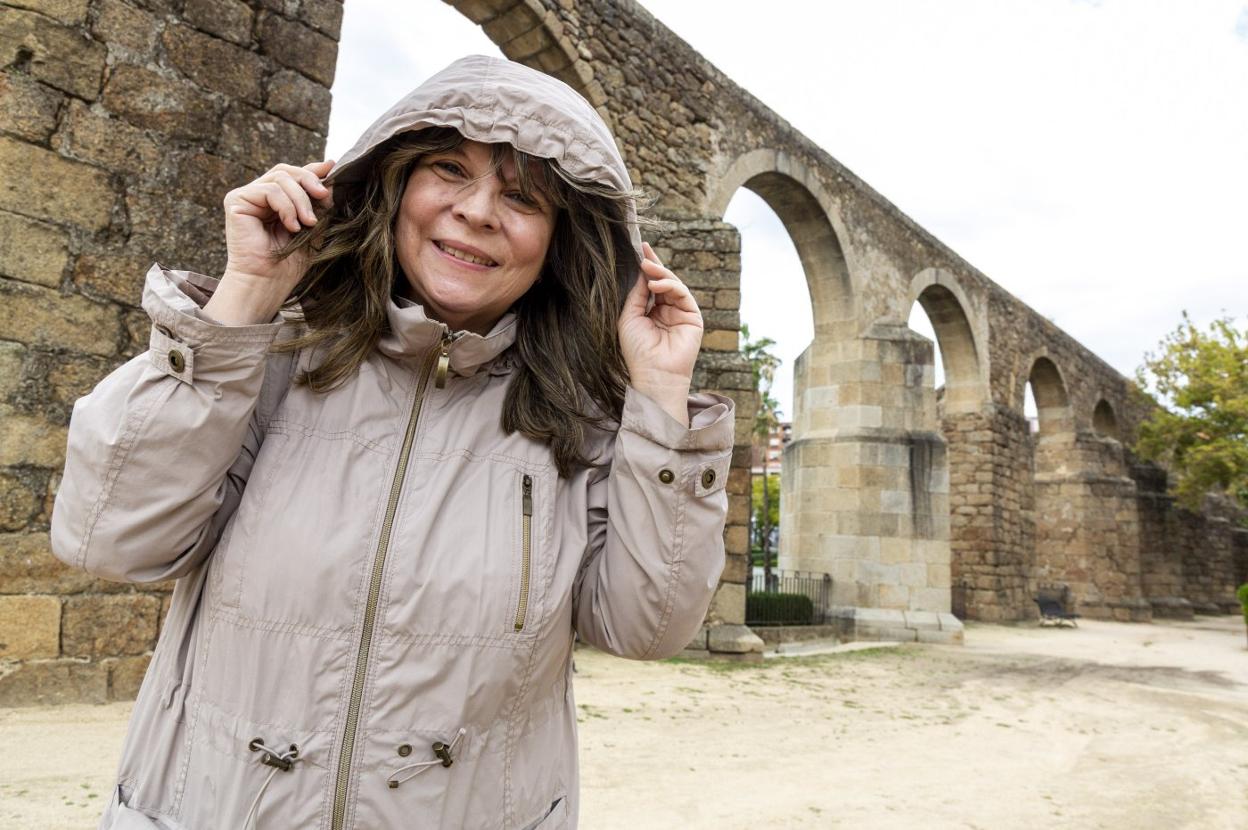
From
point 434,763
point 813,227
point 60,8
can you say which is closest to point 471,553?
point 434,763

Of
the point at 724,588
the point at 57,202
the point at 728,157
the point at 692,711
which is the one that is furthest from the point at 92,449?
A: the point at 728,157

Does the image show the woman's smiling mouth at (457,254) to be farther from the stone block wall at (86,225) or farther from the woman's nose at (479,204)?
the stone block wall at (86,225)

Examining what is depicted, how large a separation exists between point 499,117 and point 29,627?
3.26m

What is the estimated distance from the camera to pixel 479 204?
118 cm

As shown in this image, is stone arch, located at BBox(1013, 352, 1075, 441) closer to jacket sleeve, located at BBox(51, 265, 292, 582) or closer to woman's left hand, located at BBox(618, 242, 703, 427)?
woman's left hand, located at BBox(618, 242, 703, 427)

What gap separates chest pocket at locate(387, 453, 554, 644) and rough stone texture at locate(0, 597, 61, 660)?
3.07 meters

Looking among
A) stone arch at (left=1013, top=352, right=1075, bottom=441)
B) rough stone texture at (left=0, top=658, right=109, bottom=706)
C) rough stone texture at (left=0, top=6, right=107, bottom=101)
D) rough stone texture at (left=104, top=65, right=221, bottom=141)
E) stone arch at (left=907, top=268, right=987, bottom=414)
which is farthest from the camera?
stone arch at (left=1013, top=352, right=1075, bottom=441)

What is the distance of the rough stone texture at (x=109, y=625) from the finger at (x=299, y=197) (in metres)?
3.02

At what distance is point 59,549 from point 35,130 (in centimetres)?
317

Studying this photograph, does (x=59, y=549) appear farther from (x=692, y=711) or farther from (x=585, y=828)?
(x=692, y=711)

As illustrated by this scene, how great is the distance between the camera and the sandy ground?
3.00 metres

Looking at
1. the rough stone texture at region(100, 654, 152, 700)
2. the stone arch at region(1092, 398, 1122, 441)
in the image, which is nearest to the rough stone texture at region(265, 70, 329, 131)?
the rough stone texture at region(100, 654, 152, 700)

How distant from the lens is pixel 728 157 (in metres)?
9.55

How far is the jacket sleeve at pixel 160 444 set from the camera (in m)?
0.99
